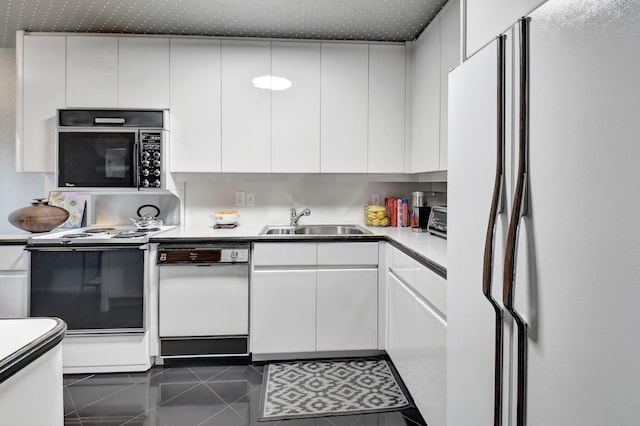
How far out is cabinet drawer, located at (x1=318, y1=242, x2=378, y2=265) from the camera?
2.55m

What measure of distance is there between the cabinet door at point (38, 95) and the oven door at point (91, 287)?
74 centimetres

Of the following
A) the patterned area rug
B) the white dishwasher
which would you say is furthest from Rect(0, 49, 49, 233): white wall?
the patterned area rug

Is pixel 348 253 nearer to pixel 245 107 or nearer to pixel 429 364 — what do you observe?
pixel 429 364

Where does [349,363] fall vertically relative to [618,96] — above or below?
below

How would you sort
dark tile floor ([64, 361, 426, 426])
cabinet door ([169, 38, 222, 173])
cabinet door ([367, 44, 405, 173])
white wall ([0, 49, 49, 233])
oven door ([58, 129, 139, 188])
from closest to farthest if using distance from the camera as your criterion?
dark tile floor ([64, 361, 426, 426]) < oven door ([58, 129, 139, 188]) < cabinet door ([169, 38, 222, 173]) < cabinet door ([367, 44, 405, 173]) < white wall ([0, 49, 49, 233])

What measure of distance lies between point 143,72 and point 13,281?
1599mm

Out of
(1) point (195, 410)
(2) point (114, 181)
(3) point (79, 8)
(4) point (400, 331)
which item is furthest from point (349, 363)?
(3) point (79, 8)

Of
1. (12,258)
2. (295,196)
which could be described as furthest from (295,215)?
(12,258)

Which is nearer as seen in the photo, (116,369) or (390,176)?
(116,369)

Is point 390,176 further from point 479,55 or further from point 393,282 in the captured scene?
point 479,55

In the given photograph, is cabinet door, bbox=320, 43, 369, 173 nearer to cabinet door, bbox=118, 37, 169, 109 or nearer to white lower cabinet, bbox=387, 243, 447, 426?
white lower cabinet, bbox=387, 243, 447, 426

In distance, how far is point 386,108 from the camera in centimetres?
292

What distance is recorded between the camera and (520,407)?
0.88 m

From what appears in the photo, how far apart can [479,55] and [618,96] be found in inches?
20.4
